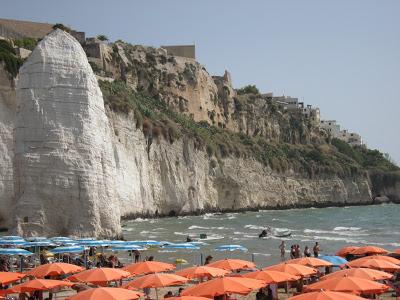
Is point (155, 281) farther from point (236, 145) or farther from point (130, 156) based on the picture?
point (236, 145)

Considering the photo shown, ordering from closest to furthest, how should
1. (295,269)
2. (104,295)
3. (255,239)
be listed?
(104,295), (295,269), (255,239)

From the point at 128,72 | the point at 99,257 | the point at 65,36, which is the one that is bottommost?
the point at 99,257

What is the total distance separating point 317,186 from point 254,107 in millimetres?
19427

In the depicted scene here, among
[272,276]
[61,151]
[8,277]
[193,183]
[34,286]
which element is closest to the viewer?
[34,286]

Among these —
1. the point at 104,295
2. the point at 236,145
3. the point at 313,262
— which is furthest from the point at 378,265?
the point at 236,145

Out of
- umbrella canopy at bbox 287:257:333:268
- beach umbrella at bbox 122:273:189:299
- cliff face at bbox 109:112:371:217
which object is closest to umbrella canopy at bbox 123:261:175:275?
beach umbrella at bbox 122:273:189:299

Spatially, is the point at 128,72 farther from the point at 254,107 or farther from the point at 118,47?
the point at 254,107

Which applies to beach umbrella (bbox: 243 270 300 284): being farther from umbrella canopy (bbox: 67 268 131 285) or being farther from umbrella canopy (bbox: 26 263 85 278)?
umbrella canopy (bbox: 26 263 85 278)

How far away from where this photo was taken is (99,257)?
3011cm

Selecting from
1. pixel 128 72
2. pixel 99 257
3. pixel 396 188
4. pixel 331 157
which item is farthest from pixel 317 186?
pixel 99 257

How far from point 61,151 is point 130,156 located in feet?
97.4

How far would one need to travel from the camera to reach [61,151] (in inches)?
1542

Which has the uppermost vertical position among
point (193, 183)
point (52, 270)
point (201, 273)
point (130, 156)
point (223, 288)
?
point (130, 156)

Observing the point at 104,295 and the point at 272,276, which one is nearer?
the point at 104,295
